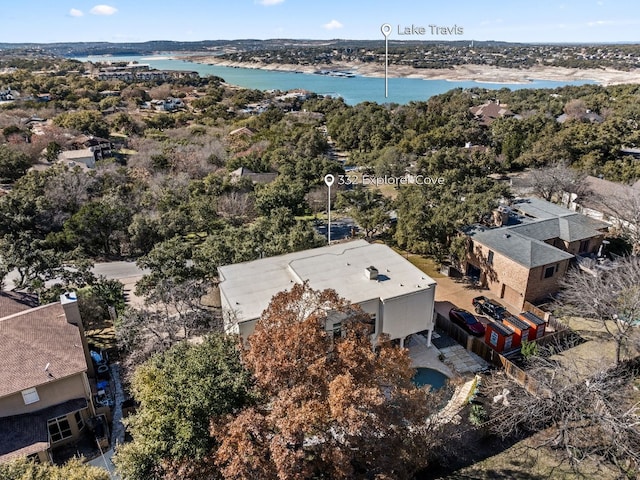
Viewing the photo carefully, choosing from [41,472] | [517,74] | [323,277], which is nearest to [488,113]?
[323,277]

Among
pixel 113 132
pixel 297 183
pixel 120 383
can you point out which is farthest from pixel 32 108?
pixel 120 383

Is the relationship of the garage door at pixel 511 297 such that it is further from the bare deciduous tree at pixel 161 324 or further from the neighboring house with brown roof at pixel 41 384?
the neighboring house with brown roof at pixel 41 384

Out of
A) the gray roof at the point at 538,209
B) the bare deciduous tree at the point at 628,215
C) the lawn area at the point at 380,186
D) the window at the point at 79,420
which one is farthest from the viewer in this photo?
the lawn area at the point at 380,186

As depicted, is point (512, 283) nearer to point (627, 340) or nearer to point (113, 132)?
point (627, 340)

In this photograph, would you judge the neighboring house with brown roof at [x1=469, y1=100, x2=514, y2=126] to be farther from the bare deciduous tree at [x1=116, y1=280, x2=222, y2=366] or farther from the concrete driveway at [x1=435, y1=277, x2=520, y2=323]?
the bare deciduous tree at [x1=116, y1=280, x2=222, y2=366]

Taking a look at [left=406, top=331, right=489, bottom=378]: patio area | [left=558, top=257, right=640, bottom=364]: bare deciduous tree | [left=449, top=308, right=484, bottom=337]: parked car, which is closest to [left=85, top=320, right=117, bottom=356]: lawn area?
[left=406, top=331, right=489, bottom=378]: patio area

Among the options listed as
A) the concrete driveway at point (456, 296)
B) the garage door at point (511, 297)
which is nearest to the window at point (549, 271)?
the garage door at point (511, 297)
